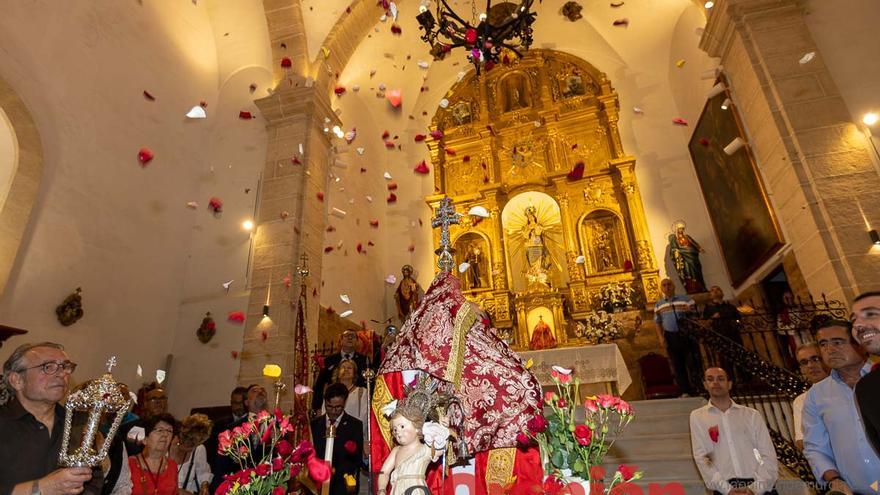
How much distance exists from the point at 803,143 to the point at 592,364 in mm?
3734

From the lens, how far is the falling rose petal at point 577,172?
34.9 feet

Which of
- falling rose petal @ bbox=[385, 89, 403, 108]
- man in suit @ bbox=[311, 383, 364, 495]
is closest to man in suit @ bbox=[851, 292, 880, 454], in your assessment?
man in suit @ bbox=[311, 383, 364, 495]

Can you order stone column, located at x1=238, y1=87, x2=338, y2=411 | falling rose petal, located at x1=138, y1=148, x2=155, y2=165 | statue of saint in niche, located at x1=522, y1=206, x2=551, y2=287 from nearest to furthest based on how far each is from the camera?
1. stone column, located at x1=238, y1=87, x2=338, y2=411
2. falling rose petal, located at x1=138, y1=148, x2=155, y2=165
3. statue of saint in niche, located at x1=522, y1=206, x2=551, y2=287

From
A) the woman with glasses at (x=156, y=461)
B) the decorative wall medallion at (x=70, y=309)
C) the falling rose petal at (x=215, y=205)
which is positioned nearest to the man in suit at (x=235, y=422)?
→ the woman with glasses at (x=156, y=461)

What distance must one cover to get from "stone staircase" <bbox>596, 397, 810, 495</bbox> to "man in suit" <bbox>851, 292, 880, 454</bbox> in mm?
1846

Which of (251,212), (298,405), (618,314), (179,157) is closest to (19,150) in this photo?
(179,157)

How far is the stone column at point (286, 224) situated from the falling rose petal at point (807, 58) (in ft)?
23.3

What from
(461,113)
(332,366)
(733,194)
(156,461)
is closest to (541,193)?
(461,113)

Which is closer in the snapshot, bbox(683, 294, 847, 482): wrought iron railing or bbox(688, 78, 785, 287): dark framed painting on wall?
bbox(683, 294, 847, 482): wrought iron railing

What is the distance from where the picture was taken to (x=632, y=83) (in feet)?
37.7

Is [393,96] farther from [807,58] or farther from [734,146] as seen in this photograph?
[807,58]

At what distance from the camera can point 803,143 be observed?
19.7 feet

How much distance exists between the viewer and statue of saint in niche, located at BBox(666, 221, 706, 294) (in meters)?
8.99

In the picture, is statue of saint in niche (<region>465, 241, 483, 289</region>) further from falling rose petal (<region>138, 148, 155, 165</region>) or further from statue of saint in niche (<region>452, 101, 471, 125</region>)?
falling rose petal (<region>138, 148, 155, 165</region>)
